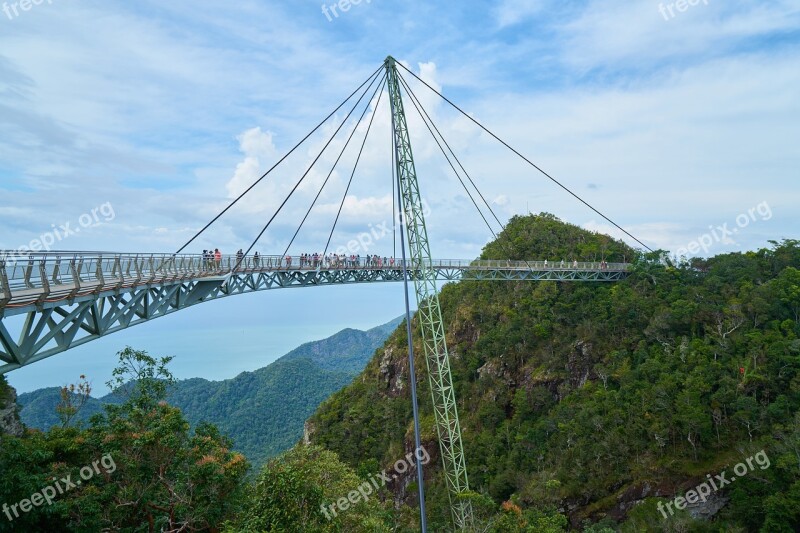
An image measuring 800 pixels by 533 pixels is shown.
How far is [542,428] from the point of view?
34.6 meters

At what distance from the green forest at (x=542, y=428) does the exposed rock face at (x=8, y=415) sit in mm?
2645

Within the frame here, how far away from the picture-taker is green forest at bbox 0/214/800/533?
Result: 47.0 ft

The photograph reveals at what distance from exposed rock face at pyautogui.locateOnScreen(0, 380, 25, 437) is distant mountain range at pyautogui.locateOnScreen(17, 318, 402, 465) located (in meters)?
39.9

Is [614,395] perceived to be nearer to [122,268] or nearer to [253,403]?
[122,268]

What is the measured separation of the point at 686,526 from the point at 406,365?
92.3ft

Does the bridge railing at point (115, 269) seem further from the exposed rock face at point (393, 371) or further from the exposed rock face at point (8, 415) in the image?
the exposed rock face at point (393, 371)

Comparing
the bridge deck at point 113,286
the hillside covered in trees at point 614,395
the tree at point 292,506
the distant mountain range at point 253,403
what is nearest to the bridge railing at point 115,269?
the bridge deck at point 113,286

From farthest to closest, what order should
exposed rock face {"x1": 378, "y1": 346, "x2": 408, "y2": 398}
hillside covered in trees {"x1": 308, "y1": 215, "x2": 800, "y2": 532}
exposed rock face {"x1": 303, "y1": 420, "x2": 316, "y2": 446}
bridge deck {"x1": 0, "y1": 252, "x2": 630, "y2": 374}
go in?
exposed rock face {"x1": 303, "y1": 420, "x2": 316, "y2": 446} → exposed rock face {"x1": 378, "y1": 346, "x2": 408, "y2": 398} → hillside covered in trees {"x1": 308, "y1": 215, "x2": 800, "y2": 532} → bridge deck {"x1": 0, "y1": 252, "x2": 630, "y2": 374}

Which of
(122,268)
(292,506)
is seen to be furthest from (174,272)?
(292,506)

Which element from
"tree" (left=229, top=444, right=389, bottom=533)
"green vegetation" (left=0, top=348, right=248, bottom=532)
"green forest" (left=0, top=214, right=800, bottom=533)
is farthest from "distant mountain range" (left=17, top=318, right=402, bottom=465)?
"tree" (left=229, top=444, right=389, bottom=533)

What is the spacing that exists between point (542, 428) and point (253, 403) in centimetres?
5546

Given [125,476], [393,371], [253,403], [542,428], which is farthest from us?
[253,403]

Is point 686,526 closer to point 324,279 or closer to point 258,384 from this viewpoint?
point 324,279

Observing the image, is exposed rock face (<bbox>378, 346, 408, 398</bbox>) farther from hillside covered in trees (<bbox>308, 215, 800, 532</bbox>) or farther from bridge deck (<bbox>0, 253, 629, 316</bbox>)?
bridge deck (<bbox>0, 253, 629, 316</bbox>)
